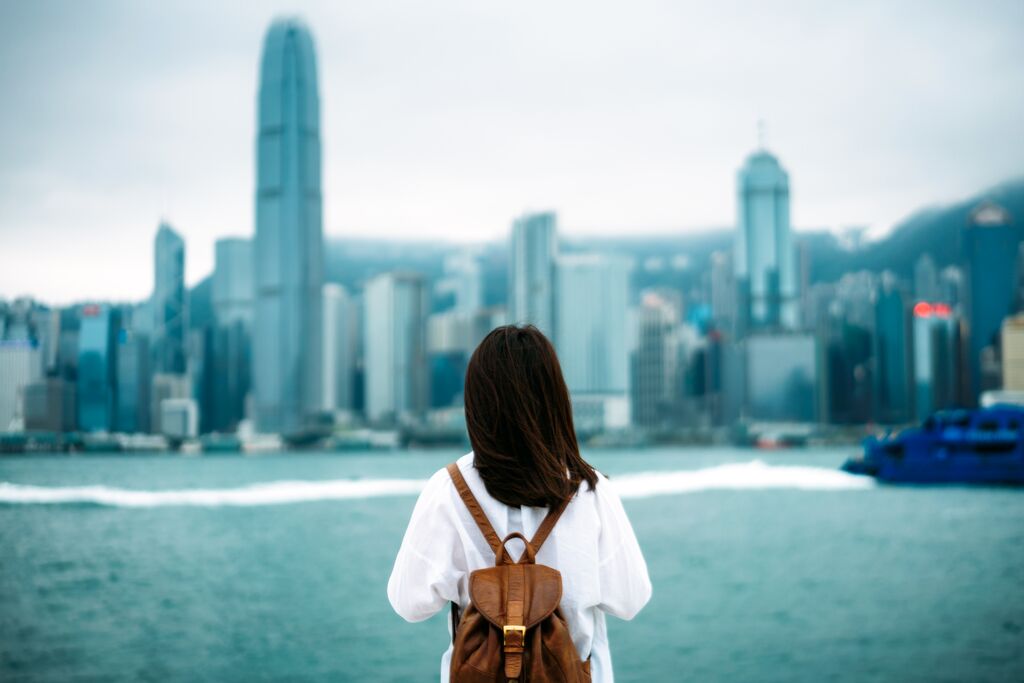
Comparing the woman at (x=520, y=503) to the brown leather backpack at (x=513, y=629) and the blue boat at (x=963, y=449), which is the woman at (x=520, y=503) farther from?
the blue boat at (x=963, y=449)

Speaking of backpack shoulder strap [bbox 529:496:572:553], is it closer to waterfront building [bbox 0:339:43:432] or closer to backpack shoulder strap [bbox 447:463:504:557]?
backpack shoulder strap [bbox 447:463:504:557]

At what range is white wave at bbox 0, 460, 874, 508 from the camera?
19.4m

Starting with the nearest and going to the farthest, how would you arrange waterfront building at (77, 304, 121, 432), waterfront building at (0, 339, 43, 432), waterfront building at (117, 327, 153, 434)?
waterfront building at (0, 339, 43, 432) < waterfront building at (77, 304, 121, 432) < waterfront building at (117, 327, 153, 434)

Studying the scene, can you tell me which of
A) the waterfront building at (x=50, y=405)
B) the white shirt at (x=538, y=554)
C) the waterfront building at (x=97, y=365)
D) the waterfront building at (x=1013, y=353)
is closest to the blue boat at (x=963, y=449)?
the waterfront building at (x=1013, y=353)

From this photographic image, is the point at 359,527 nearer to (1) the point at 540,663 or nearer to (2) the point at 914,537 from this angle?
(2) the point at 914,537

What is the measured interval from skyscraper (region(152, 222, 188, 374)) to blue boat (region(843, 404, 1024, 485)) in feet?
55.2

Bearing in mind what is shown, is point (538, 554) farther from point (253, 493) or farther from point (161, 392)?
point (253, 493)

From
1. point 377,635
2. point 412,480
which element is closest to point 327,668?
point 377,635

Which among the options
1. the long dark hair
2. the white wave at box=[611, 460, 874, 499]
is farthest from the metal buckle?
the white wave at box=[611, 460, 874, 499]

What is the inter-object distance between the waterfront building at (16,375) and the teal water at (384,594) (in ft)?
2.07

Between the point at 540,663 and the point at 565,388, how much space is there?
0.34 metres

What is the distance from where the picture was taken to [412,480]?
29.1 metres

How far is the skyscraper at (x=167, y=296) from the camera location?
1250cm

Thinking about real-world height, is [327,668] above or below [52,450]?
below
